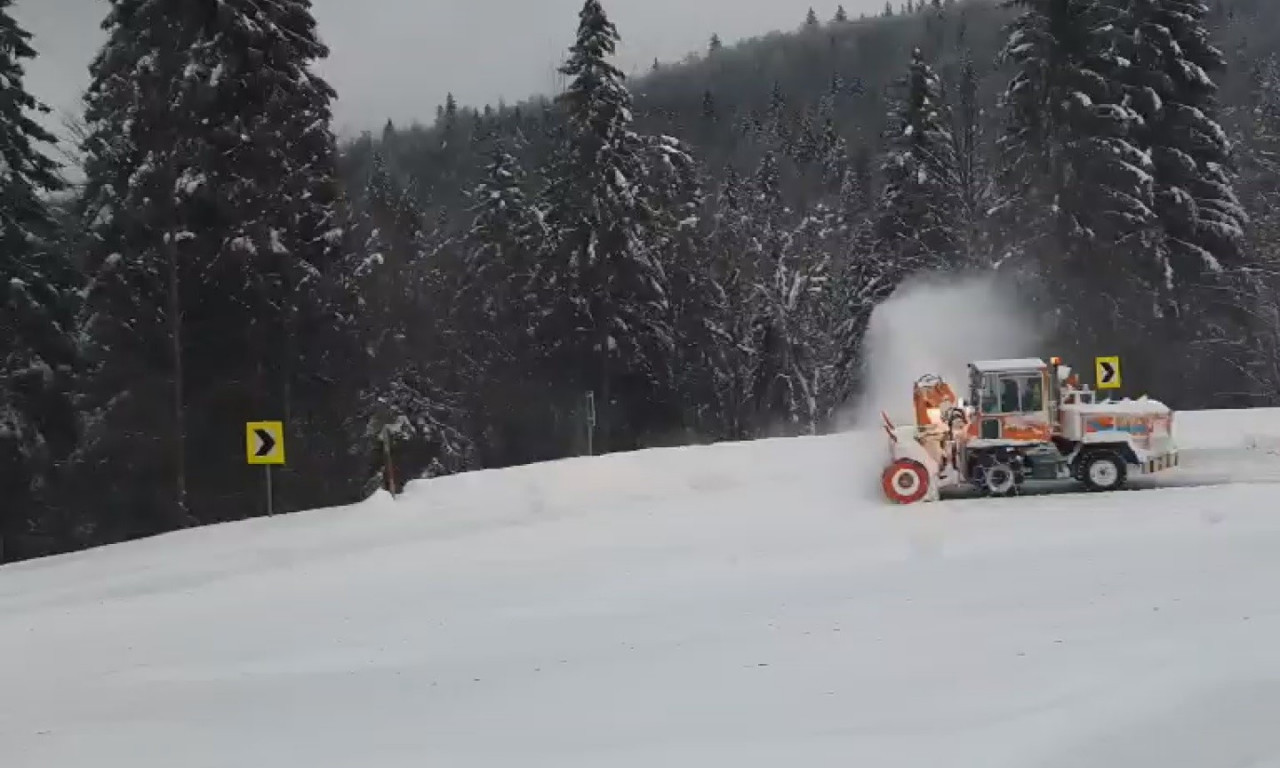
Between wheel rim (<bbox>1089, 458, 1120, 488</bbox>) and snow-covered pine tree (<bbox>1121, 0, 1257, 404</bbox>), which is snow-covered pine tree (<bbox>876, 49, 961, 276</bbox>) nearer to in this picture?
snow-covered pine tree (<bbox>1121, 0, 1257, 404</bbox>)

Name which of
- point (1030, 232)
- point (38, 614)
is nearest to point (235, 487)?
point (38, 614)

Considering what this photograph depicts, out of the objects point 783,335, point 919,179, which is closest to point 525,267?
point 783,335

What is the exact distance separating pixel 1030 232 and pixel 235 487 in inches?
1003

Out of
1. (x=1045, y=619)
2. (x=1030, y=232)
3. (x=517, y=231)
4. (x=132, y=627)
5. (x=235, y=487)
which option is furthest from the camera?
(x=517, y=231)

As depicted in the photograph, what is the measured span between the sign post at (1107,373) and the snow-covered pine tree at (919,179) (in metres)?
21.5

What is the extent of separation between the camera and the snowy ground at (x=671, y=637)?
6859 mm

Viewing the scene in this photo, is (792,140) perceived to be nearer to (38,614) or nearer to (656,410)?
(656,410)

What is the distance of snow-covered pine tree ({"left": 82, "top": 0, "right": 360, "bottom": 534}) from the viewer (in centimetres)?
2445

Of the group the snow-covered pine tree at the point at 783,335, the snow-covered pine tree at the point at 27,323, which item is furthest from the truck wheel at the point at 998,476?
the snow-covered pine tree at the point at 783,335

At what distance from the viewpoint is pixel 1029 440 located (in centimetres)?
1859

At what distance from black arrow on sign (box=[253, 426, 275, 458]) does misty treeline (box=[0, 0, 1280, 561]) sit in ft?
27.9

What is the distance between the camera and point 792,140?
311 feet

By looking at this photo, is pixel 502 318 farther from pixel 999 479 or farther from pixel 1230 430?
Result: pixel 999 479

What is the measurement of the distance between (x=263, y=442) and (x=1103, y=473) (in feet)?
46.2
